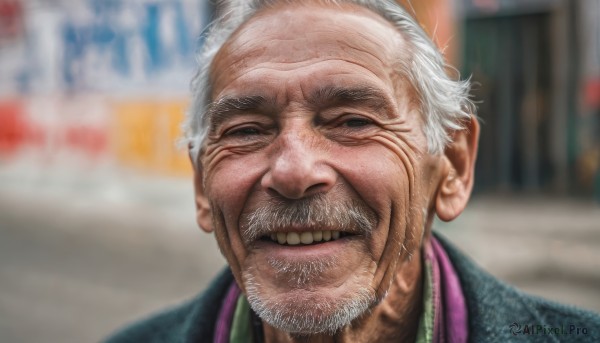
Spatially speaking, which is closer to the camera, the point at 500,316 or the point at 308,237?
the point at 308,237

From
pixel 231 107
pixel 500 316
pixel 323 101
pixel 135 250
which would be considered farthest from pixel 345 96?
pixel 135 250

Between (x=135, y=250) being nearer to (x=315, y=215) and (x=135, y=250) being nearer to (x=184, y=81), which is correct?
(x=184, y=81)

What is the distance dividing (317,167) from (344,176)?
84 millimetres

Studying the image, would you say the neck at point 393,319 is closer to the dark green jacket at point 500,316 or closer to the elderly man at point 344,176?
the elderly man at point 344,176

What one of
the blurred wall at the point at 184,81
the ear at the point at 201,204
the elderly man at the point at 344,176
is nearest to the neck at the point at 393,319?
the elderly man at the point at 344,176

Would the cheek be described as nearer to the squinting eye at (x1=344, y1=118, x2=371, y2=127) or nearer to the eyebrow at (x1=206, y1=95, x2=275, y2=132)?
the eyebrow at (x1=206, y1=95, x2=275, y2=132)

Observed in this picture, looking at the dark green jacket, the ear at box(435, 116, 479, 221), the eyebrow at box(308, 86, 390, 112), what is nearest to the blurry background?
the dark green jacket

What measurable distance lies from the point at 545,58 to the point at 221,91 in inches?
323

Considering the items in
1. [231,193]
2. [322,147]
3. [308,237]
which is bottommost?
[308,237]

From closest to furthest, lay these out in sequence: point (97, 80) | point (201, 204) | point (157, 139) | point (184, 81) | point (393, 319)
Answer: point (393, 319)
point (201, 204)
point (184, 81)
point (157, 139)
point (97, 80)

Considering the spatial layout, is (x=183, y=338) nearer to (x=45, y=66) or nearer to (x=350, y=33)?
(x=350, y=33)

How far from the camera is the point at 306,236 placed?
1.87 m

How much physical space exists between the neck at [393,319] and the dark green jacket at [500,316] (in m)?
0.15

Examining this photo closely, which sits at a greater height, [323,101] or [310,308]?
[323,101]
